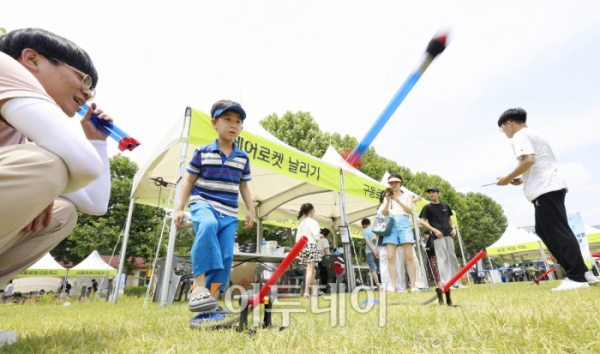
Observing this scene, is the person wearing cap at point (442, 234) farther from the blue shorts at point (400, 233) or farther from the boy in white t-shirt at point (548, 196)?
the boy in white t-shirt at point (548, 196)

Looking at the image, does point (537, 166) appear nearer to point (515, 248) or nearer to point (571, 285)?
point (571, 285)

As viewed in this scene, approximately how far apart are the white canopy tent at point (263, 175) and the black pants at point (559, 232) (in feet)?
10.6

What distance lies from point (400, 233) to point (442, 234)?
1.43 metres

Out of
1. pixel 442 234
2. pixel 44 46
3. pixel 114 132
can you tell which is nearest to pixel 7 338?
pixel 114 132

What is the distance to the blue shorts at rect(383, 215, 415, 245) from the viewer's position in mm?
5348

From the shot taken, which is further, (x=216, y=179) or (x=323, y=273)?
(x=323, y=273)

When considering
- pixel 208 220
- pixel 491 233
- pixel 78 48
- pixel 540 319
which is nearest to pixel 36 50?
pixel 78 48

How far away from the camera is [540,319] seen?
3.89 ft

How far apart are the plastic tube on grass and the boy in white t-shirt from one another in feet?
11.8

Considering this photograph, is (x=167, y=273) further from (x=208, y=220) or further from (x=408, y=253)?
(x=408, y=253)

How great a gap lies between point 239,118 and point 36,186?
179 cm

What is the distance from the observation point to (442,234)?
6289 mm

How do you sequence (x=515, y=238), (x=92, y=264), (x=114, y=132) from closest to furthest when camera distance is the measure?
(x=114, y=132)
(x=515, y=238)
(x=92, y=264)

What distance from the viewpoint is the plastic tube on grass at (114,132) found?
1.44m
